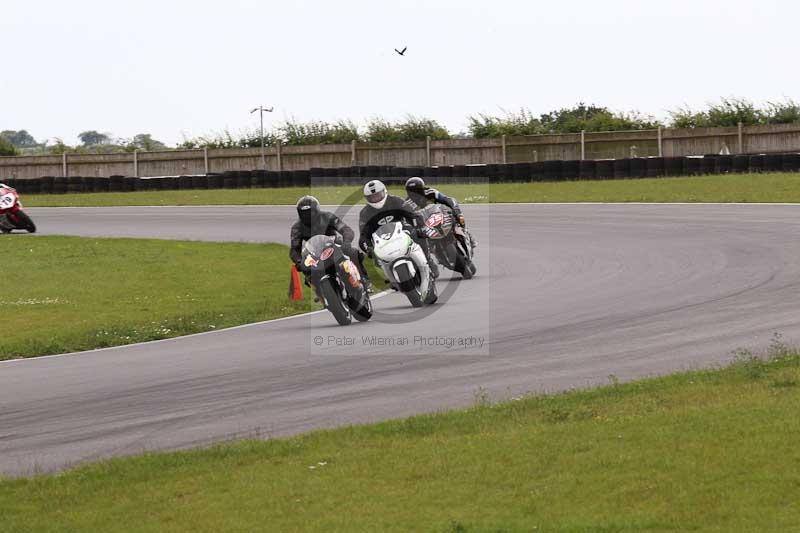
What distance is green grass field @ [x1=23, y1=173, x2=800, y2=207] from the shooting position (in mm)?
31359

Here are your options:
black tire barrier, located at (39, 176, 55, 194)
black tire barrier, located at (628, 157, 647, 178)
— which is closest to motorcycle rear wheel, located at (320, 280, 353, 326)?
black tire barrier, located at (628, 157, 647, 178)

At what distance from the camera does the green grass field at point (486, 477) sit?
Answer: 5922mm

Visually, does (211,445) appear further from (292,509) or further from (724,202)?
(724,202)

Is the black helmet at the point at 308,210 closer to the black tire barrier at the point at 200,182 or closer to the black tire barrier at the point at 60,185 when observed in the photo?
the black tire barrier at the point at 200,182

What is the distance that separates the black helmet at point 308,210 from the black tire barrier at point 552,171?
25.6m

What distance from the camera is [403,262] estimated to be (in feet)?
47.1

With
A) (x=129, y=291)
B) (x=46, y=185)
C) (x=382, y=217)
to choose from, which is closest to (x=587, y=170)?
(x=46, y=185)

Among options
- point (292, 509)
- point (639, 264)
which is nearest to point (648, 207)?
point (639, 264)

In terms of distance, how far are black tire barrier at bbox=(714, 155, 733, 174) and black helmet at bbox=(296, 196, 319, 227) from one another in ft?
81.6

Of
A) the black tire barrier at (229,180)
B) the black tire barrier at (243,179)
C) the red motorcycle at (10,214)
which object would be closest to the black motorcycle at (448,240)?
the red motorcycle at (10,214)

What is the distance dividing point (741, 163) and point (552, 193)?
5.56 metres

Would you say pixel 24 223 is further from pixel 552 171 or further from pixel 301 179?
pixel 552 171

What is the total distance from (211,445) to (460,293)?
27.6 feet

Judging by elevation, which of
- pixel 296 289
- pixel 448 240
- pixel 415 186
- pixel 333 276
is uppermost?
pixel 415 186
